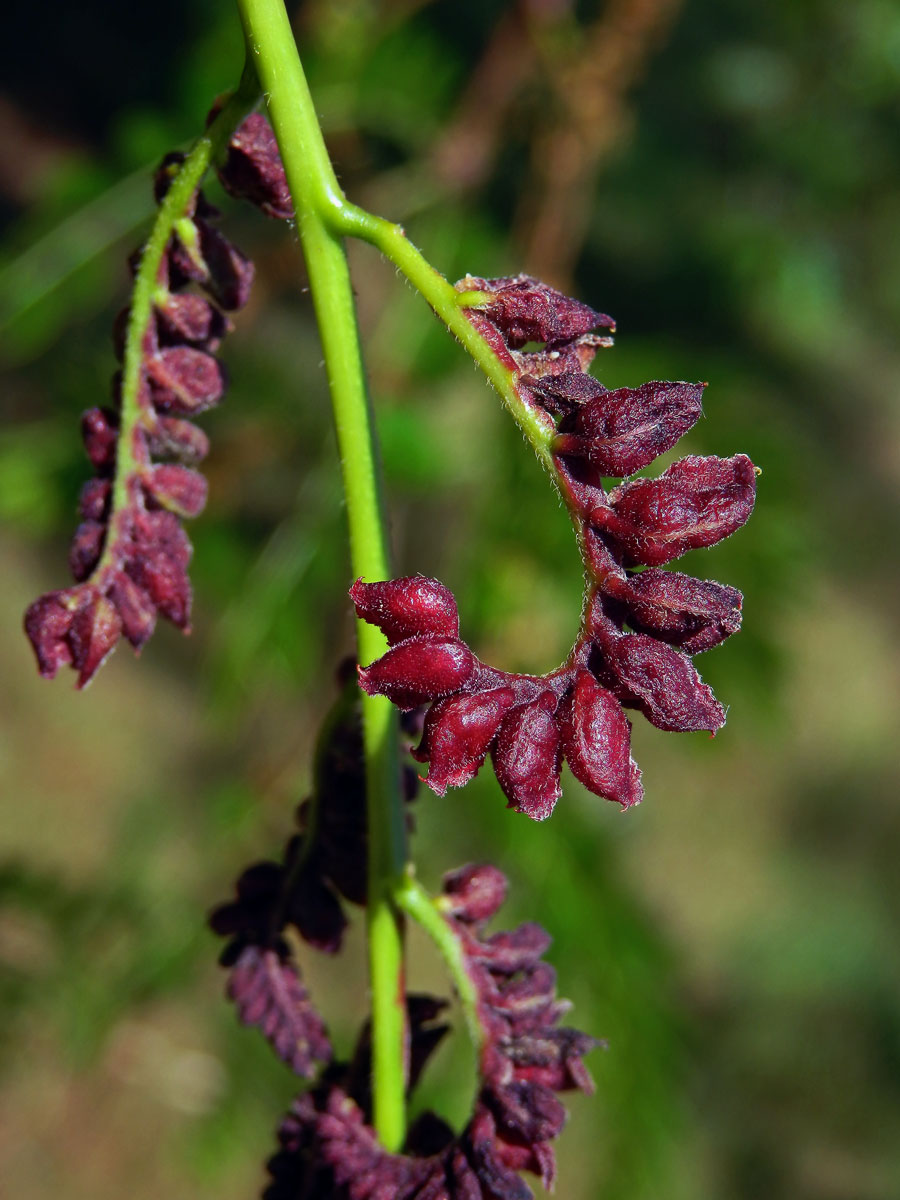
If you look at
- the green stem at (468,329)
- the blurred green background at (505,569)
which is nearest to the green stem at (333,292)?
the green stem at (468,329)

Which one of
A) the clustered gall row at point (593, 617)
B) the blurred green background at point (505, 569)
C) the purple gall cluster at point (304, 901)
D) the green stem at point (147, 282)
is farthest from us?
the blurred green background at point (505, 569)

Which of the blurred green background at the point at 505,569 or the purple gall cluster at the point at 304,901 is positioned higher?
the blurred green background at the point at 505,569

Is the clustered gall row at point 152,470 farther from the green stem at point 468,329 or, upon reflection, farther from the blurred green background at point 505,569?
the blurred green background at point 505,569

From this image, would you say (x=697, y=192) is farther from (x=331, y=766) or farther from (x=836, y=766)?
(x=331, y=766)

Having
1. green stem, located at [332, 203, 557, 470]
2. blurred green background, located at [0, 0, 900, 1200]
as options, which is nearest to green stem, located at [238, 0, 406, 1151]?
green stem, located at [332, 203, 557, 470]

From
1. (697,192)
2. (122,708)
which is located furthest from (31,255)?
(122,708)

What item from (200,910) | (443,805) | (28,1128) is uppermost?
(443,805)

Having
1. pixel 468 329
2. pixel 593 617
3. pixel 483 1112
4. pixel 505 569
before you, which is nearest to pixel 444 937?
pixel 483 1112
